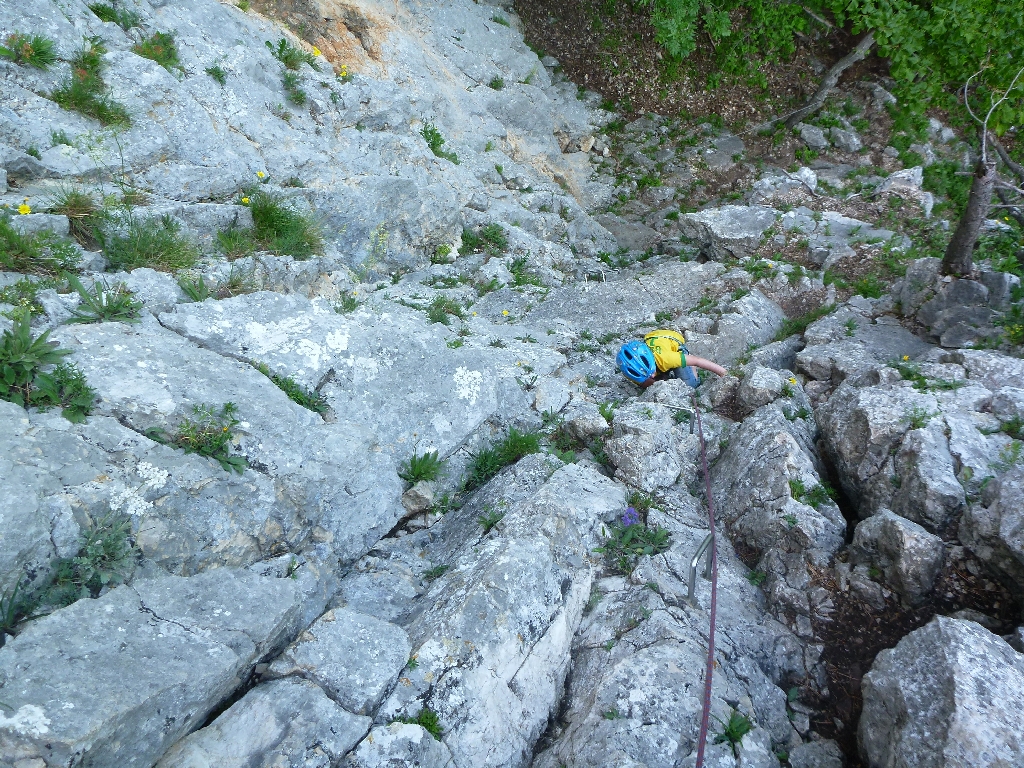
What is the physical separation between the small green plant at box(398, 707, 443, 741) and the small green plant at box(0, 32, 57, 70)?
25.1 feet

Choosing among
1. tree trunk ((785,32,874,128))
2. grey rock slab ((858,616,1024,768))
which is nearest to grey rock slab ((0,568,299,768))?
grey rock slab ((858,616,1024,768))

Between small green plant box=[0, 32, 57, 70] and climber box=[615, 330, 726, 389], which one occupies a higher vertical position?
climber box=[615, 330, 726, 389]

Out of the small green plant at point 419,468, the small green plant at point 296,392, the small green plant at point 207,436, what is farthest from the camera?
the small green plant at point 419,468

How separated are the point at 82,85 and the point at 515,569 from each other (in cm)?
Result: 714

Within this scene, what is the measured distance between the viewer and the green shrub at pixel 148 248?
568 cm

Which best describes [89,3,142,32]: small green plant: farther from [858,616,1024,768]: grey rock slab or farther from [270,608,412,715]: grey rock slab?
[858,616,1024,768]: grey rock slab

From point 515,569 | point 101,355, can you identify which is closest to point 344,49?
point 101,355

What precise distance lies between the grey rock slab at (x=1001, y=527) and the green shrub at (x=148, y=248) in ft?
23.2

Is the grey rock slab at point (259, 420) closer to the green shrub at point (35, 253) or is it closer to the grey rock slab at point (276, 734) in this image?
the green shrub at point (35, 253)

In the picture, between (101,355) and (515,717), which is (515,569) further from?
(101,355)

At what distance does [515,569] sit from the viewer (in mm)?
4270

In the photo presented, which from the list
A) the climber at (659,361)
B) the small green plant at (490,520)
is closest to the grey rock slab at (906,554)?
the small green plant at (490,520)

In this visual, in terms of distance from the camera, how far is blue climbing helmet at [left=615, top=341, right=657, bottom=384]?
714 cm

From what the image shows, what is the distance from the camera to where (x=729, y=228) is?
34.2ft
